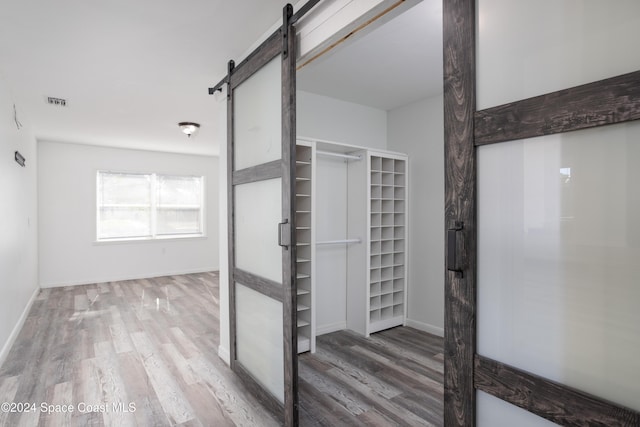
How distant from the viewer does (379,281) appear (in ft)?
12.6

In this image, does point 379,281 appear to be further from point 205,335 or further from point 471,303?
point 471,303

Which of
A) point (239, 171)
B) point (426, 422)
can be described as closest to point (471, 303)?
point (426, 422)

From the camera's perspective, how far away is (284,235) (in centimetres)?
195

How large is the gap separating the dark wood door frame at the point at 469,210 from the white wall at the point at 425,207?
8.70 feet

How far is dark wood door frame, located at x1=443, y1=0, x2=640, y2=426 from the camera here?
0.90 m

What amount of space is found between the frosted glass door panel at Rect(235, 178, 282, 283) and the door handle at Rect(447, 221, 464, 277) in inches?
46.3

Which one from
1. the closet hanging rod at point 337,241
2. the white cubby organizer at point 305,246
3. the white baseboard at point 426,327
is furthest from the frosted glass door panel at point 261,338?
the white baseboard at point 426,327

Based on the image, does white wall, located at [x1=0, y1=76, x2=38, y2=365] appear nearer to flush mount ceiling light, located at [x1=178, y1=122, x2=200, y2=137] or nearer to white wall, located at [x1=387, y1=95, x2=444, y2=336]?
flush mount ceiling light, located at [x1=178, y1=122, x2=200, y2=137]

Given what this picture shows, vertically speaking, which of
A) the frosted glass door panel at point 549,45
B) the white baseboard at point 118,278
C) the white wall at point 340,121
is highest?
the white wall at point 340,121

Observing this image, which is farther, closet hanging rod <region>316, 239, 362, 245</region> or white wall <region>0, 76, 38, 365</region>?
closet hanging rod <region>316, 239, 362, 245</region>

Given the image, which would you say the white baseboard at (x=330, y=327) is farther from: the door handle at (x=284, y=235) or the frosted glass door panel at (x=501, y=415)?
the frosted glass door panel at (x=501, y=415)

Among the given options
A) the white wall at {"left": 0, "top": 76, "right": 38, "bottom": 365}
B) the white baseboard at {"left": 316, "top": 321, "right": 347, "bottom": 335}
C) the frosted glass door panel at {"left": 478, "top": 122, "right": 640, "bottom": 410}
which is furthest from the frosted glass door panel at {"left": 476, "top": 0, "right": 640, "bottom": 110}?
the white wall at {"left": 0, "top": 76, "right": 38, "bottom": 365}

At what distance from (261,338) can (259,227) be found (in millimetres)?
775

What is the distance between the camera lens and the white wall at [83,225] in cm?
597
